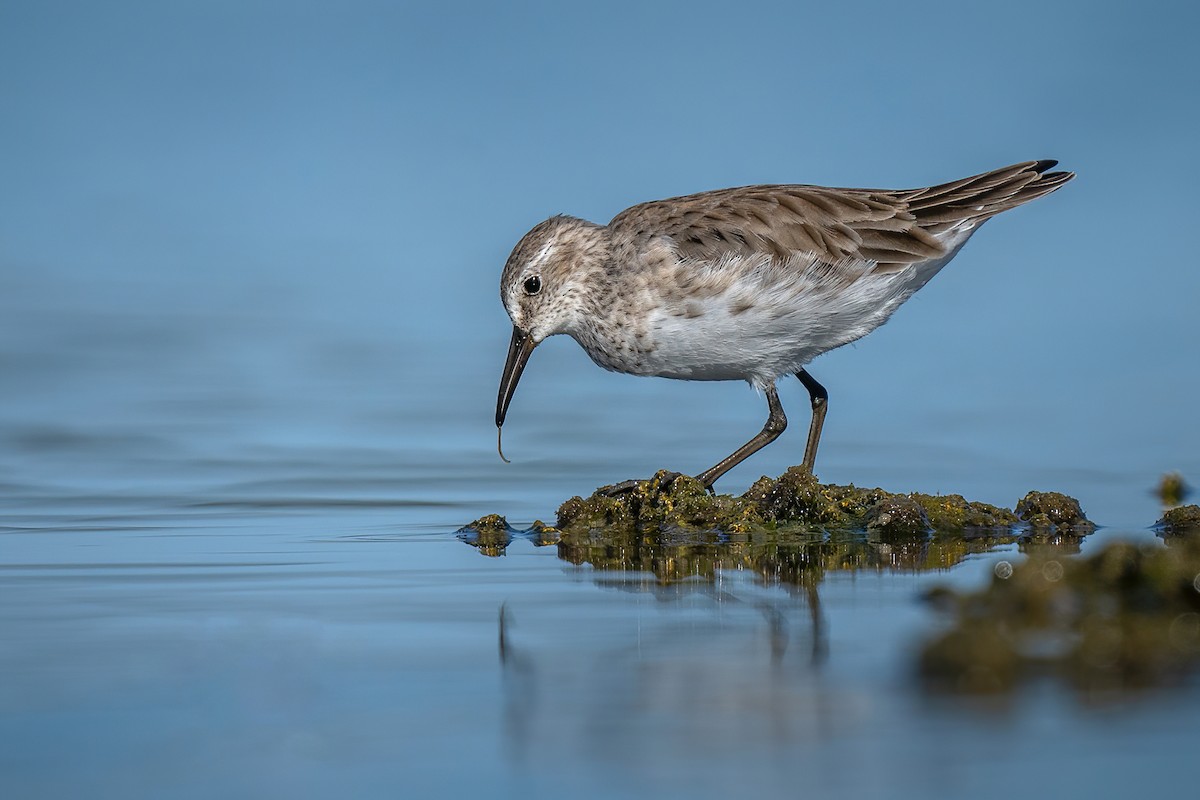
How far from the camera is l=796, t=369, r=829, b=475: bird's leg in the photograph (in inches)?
344

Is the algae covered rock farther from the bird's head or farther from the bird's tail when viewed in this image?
the bird's tail

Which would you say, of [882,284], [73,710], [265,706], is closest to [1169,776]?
[265,706]

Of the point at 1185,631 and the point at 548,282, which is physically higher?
the point at 548,282

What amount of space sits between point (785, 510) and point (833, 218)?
6.75 ft

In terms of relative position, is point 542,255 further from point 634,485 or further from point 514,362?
point 634,485

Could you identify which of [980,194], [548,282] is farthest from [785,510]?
[980,194]

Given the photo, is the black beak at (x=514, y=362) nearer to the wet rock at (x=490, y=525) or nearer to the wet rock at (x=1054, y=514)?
the wet rock at (x=490, y=525)

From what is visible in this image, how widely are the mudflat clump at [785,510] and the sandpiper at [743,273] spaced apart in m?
0.80

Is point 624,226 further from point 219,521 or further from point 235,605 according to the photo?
point 235,605

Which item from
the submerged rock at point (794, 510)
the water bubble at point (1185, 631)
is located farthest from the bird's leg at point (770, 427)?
the water bubble at point (1185, 631)

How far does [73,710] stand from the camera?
10.7 ft

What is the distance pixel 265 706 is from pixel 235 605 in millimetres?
1730

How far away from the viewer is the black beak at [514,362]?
8.80 meters

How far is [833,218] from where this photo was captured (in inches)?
324
